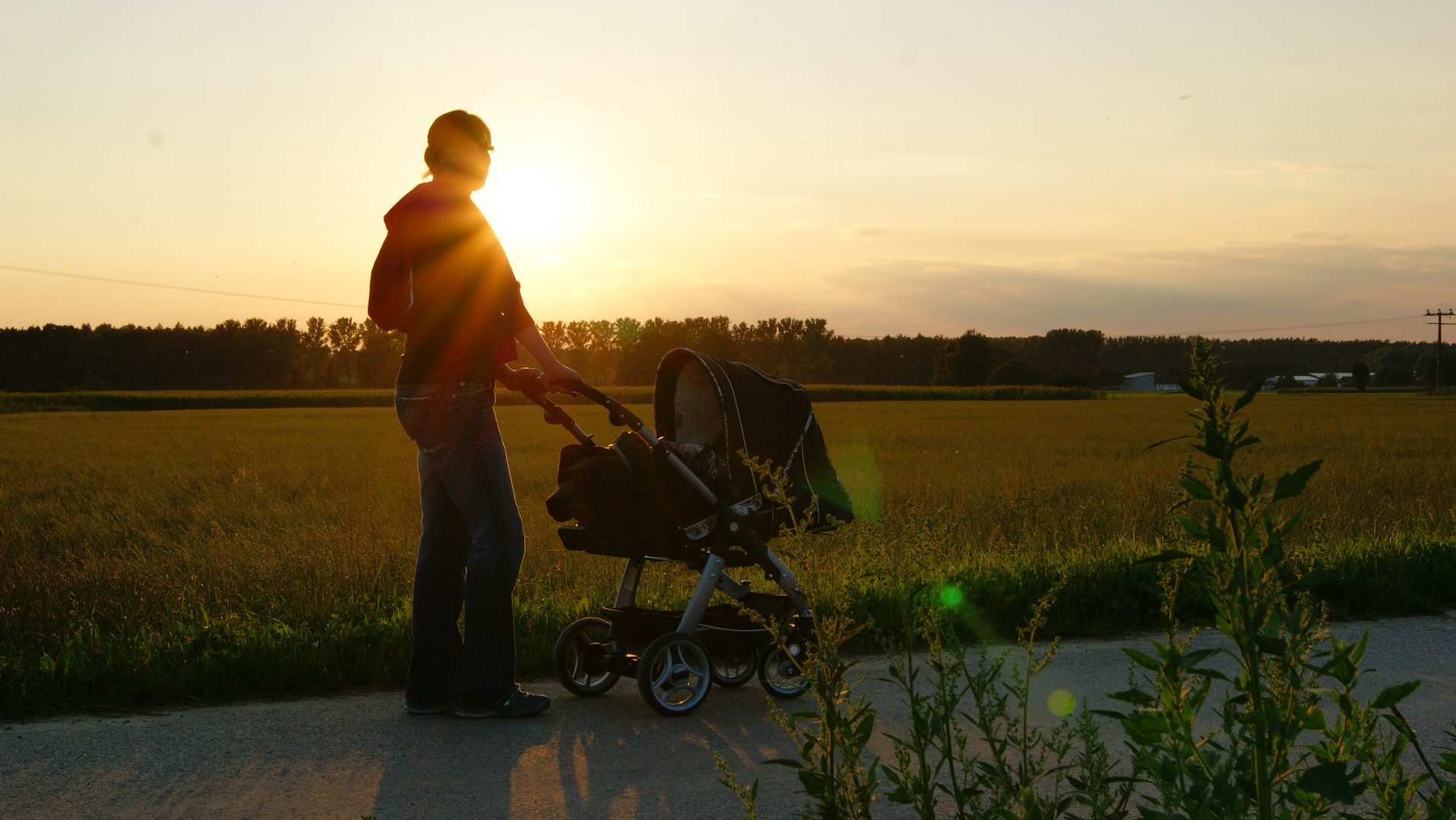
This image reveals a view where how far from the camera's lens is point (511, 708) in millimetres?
3953

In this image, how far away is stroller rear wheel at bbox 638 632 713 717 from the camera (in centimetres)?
397

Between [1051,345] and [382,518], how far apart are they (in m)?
139

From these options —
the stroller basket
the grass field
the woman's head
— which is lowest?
the grass field

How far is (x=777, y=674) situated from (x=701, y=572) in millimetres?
584

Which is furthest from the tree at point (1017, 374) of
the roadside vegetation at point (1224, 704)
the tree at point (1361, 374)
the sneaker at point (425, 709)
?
the roadside vegetation at point (1224, 704)

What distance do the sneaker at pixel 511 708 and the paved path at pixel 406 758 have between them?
0.04 metres

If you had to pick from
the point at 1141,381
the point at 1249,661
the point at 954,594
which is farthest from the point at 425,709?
the point at 1141,381

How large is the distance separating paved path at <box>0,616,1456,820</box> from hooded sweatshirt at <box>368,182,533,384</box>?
138 centimetres

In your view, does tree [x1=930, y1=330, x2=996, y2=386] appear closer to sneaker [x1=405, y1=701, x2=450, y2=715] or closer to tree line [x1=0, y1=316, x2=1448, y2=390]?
tree line [x1=0, y1=316, x2=1448, y2=390]

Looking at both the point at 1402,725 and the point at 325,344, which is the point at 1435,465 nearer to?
Answer: the point at 1402,725

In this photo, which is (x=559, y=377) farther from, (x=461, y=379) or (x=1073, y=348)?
(x=1073, y=348)

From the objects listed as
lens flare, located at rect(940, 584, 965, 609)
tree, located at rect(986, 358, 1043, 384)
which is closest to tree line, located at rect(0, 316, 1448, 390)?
tree, located at rect(986, 358, 1043, 384)

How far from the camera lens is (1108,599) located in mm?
5723

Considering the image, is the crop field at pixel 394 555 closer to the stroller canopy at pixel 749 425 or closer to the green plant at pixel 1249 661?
the stroller canopy at pixel 749 425
